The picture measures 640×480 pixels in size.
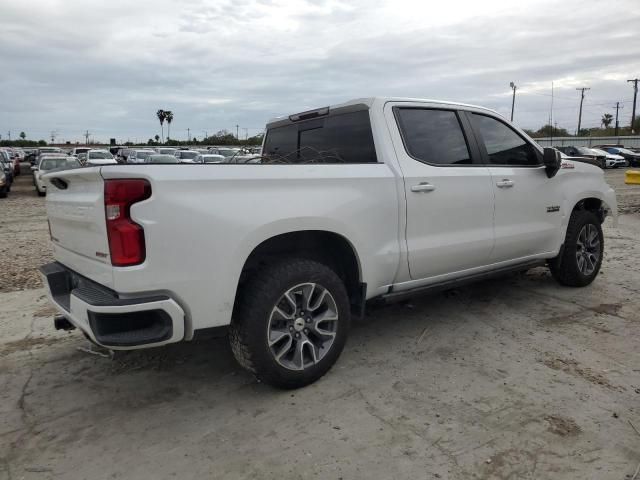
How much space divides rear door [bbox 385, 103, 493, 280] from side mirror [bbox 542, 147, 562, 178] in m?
0.88

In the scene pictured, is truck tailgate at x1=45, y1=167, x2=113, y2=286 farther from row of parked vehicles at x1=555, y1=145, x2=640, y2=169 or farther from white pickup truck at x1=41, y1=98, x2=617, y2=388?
row of parked vehicles at x1=555, y1=145, x2=640, y2=169

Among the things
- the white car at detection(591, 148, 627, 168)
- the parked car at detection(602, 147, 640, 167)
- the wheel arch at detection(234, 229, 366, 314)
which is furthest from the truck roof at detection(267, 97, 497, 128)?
the parked car at detection(602, 147, 640, 167)

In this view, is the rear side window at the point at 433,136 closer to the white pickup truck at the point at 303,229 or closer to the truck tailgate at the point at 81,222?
the white pickup truck at the point at 303,229

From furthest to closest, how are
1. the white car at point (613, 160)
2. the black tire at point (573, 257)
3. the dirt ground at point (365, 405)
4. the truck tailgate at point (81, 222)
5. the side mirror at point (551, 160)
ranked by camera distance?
the white car at point (613, 160), the black tire at point (573, 257), the side mirror at point (551, 160), the truck tailgate at point (81, 222), the dirt ground at point (365, 405)

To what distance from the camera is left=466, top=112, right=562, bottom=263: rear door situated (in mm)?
4488

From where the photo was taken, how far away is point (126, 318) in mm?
2721

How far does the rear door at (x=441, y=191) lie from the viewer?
12.6 ft

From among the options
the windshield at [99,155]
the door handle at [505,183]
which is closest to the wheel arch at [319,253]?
the door handle at [505,183]

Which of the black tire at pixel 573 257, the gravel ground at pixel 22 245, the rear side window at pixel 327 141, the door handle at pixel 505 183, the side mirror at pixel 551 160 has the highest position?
the rear side window at pixel 327 141

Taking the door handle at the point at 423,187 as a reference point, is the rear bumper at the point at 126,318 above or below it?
below

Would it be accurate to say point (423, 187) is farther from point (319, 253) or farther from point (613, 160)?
point (613, 160)

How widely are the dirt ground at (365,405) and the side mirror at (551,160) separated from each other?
1.37 m

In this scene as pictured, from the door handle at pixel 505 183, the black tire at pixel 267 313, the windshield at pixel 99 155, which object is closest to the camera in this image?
the black tire at pixel 267 313

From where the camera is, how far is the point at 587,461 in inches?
102
